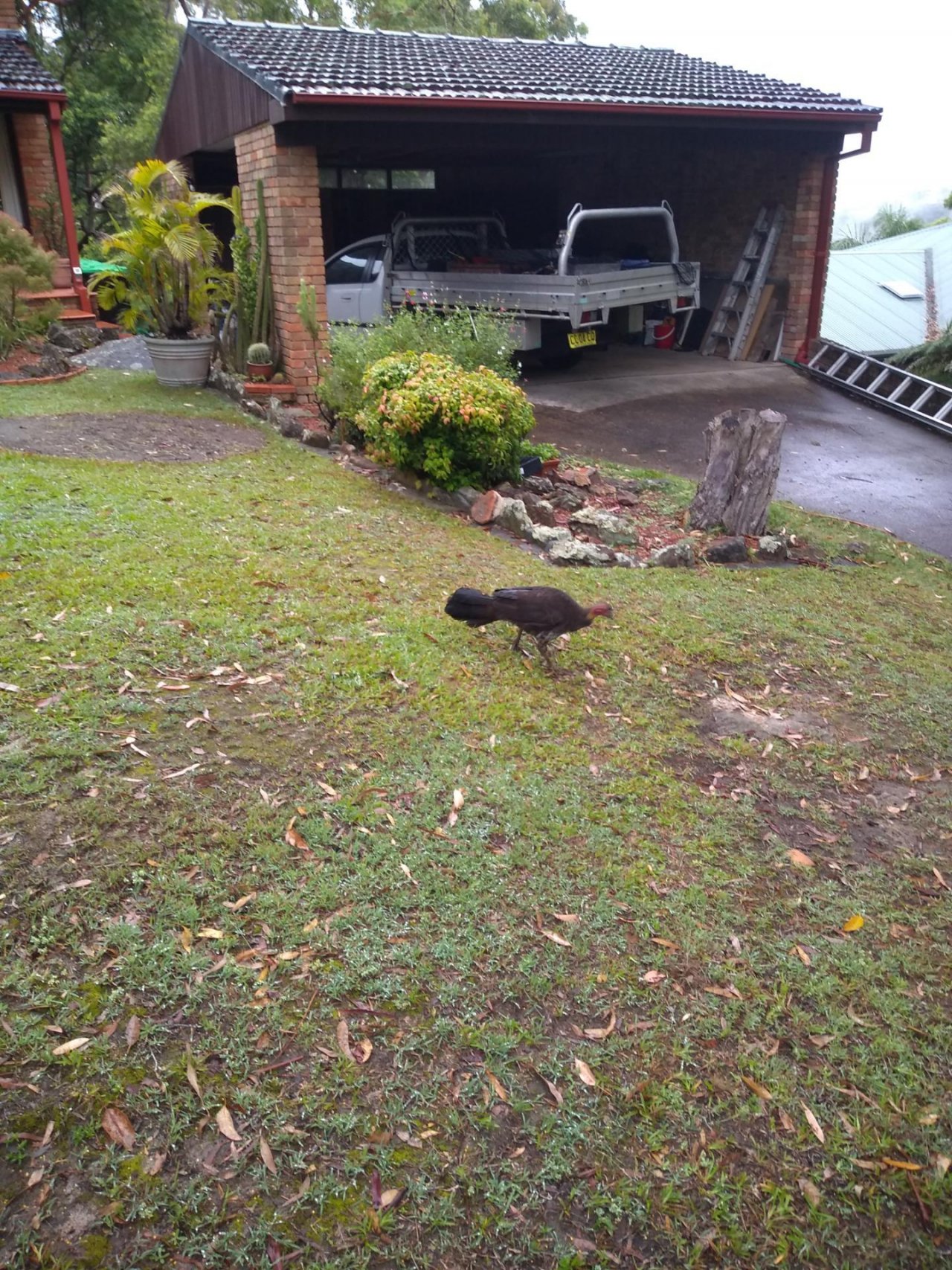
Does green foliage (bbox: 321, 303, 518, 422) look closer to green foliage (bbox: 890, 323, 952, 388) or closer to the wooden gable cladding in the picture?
the wooden gable cladding

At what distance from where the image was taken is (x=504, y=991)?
9.39 ft

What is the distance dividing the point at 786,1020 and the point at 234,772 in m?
2.08

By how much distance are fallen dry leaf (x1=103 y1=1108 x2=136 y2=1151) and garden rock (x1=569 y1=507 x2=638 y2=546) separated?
545cm

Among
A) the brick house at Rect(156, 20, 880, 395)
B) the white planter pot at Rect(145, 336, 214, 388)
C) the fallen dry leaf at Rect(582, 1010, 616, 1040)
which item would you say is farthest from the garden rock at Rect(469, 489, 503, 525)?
the white planter pot at Rect(145, 336, 214, 388)

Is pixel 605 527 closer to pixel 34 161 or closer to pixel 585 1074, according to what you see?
pixel 585 1074

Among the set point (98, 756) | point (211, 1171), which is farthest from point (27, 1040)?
point (98, 756)

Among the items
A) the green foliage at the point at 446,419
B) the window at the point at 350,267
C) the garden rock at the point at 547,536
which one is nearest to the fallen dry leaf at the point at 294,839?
the garden rock at the point at 547,536

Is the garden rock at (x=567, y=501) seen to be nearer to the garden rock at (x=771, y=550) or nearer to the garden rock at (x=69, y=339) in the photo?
the garden rock at (x=771, y=550)

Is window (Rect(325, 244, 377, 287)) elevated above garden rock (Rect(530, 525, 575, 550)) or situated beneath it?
elevated above

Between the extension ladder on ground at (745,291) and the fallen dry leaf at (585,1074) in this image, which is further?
the extension ladder on ground at (745,291)

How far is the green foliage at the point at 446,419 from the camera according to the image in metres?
7.09

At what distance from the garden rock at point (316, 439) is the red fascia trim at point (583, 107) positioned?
11.3 ft

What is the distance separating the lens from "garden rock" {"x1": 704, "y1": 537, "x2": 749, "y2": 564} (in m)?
6.92

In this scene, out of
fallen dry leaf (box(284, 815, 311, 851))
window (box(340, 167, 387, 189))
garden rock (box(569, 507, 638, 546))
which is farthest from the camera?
window (box(340, 167, 387, 189))
